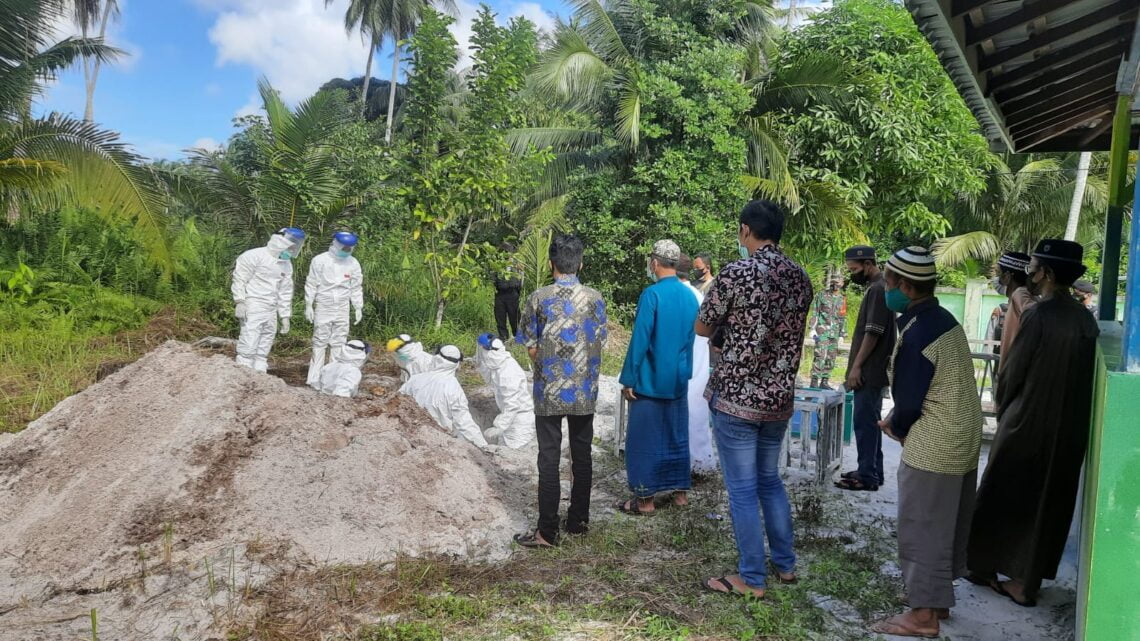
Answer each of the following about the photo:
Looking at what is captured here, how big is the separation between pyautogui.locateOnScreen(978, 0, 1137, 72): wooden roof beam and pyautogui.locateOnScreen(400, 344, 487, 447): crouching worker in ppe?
419cm

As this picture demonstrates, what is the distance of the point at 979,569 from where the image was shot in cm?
403

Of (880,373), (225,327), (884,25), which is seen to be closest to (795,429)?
(880,373)

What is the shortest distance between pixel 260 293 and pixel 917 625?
6773mm

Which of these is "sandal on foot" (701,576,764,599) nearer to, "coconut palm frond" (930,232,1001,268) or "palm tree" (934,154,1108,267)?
"palm tree" (934,154,1108,267)

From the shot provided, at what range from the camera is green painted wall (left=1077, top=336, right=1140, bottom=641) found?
8.10 feet

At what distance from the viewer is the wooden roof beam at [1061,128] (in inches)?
222

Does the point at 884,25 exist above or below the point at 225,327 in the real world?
above

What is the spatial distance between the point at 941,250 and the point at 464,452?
1755 cm

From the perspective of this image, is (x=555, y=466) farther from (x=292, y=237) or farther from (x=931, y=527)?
(x=292, y=237)

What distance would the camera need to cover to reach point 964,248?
66.3 feet

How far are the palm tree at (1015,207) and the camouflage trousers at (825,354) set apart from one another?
12.5 metres

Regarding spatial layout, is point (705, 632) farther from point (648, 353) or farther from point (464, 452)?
point (464, 452)

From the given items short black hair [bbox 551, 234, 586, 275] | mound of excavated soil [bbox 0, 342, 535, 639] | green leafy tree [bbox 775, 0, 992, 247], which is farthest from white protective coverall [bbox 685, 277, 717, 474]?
green leafy tree [bbox 775, 0, 992, 247]

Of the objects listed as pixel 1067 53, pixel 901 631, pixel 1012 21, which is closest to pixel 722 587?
pixel 901 631
